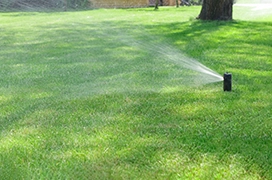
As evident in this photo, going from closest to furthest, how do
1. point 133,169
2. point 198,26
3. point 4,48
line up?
point 133,169 → point 4,48 → point 198,26

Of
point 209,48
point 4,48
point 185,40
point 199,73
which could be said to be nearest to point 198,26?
point 185,40

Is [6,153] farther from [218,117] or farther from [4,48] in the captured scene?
[4,48]

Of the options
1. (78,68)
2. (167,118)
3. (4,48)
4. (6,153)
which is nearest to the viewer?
(6,153)

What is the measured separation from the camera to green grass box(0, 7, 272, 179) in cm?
192

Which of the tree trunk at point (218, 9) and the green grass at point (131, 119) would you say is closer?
the green grass at point (131, 119)

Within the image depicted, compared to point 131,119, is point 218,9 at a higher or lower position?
higher

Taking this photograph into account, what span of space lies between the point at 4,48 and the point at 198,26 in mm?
3892

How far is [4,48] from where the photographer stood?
6121 mm

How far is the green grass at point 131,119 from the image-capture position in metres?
1.92

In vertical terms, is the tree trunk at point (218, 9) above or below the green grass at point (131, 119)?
above

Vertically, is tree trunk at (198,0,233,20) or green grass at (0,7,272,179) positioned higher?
tree trunk at (198,0,233,20)

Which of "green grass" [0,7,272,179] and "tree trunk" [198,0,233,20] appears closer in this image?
"green grass" [0,7,272,179]

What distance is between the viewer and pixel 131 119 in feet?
8.40

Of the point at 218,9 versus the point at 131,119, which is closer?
the point at 131,119
